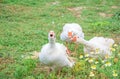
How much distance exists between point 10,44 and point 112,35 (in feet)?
9.01

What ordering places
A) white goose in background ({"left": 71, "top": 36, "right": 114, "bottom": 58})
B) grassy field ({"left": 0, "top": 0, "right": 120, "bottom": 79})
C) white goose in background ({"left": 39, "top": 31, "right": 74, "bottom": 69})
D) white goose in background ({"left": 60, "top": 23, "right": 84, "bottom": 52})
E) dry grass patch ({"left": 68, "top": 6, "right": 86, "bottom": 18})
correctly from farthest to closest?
dry grass patch ({"left": 68, "top": 6, "right": 86, "bottom": 18}), white goose in background ({"left": 60, "top": 23, "right": 84, "bottom": 52}), white goose in background ({"left": 71, "top": 36, "right": 114, "bottom": 58}), grassy field ({"left": 0, "top": 0, "right": 120, "bottom": 79}), white goose in background ({"left": 39, "top": 31, "right": 74, "bottom": 69})

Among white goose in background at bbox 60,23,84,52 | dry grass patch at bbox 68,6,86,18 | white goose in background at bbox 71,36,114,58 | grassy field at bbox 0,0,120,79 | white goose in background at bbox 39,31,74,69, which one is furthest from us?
dry grass patch at bbox 68,6,86,18

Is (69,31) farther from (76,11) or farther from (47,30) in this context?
(76,11)

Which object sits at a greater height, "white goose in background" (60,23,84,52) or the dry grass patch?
"white goose in background" (60,23,84,52)

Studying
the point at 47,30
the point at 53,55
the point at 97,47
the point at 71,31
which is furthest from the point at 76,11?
the point at 53,55

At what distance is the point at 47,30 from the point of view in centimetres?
947

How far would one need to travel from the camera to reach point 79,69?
5.86 metres

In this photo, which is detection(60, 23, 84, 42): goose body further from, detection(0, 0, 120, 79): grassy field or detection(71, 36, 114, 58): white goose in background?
detection(71, 36, 114, 58): white goose in background

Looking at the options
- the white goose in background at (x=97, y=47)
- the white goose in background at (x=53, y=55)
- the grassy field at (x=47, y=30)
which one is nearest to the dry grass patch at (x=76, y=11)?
the grassy field at (x=47, y=30)

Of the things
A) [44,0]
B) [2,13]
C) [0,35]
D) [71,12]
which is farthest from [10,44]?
[44,0]

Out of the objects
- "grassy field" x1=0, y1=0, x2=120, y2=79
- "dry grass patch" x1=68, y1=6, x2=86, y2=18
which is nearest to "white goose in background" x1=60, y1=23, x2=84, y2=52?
"grassy field" x1=0, y1=0, x2=120, y2=79

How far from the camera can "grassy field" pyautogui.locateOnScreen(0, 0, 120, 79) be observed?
19.2 ft

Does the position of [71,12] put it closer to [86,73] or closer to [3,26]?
[3,26]

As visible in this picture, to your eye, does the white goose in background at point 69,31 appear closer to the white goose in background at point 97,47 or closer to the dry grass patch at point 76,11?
the white goose in background at point 97,47
